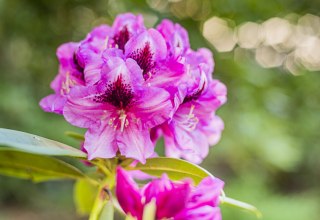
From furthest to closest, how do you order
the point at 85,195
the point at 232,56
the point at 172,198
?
the point at 232,56, the point at 85,195, the point at 172,198

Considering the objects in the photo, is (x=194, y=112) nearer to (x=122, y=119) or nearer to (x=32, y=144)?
(x=122, y=119)

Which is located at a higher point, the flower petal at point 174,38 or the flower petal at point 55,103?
the flower petal at point 174,38

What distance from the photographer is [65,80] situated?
780mm

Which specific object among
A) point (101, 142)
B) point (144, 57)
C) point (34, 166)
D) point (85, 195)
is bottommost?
point (85, 195)

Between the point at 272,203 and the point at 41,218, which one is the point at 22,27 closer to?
the point at 272,203

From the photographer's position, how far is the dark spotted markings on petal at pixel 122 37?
29.9 inches

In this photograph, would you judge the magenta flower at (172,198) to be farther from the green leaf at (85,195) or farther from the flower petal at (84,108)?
the green leaf at (85,195)

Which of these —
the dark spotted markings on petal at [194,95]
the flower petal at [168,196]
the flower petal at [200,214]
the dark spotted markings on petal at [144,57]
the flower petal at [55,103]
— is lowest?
the flower petal at [200,214]

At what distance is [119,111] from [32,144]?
14 cm

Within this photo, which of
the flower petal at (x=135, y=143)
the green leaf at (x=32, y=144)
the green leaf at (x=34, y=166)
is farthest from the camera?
the green leaf at (x=34, y=166)

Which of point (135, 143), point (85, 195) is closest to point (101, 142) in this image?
point (135, 143)

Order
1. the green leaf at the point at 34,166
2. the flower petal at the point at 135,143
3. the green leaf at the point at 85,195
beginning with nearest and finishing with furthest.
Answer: the flower petal at the point at 135,143
the green leaf at the point at 34,166
the green leaf at the point at 85,195

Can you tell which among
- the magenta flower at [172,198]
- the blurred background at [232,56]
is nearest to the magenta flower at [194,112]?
the magenta flower at [172,198]

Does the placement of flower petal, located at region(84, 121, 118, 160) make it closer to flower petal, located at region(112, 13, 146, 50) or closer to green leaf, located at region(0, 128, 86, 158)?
green leaf, located at region(0, 128, 86, 158)
